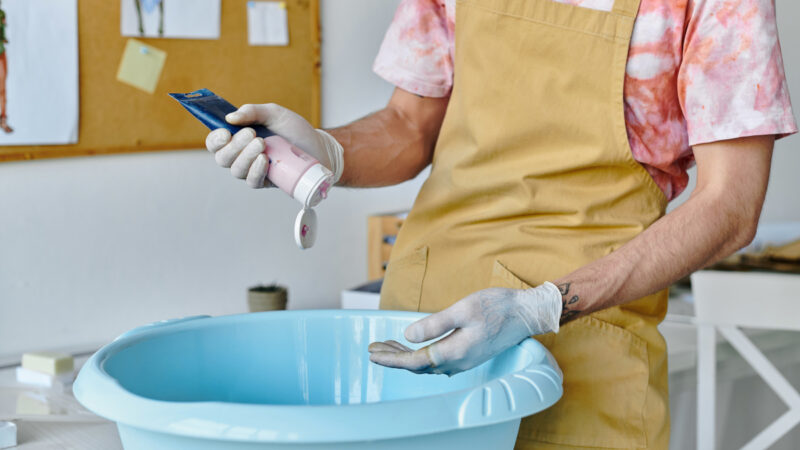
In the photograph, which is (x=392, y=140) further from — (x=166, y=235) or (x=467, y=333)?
(x=166, y=235)

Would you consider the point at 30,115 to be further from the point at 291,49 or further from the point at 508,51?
the point at 508,51

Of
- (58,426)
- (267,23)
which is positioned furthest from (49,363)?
(267,23)

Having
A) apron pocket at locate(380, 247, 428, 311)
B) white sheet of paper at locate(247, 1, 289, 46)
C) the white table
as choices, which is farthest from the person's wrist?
white sheet of paper at locate(247, 1, 289, 46)

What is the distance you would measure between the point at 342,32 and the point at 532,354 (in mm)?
2259

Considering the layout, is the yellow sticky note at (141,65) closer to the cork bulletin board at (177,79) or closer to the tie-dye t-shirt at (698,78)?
the cork bulletin board at (177,79)

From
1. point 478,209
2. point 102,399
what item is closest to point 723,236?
point 478,209

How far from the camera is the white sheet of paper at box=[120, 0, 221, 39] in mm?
2240

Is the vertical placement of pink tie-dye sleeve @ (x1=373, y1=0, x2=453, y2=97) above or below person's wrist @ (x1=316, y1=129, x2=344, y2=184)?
above

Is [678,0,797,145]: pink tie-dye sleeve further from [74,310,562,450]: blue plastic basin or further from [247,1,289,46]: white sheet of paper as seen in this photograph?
[247,1,289,46]: white sheet of paper

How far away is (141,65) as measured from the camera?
7.47 feet

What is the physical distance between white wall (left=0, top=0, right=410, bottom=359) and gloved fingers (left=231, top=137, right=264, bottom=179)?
1517 mm

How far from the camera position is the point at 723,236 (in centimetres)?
84

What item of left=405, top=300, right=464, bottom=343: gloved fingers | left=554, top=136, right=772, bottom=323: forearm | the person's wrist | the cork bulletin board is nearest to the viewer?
left=405, top=300, right=464, bottom=343: gloved fingers

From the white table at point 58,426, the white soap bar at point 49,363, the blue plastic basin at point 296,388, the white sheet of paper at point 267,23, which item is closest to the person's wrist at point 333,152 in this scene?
the blue plastic basin at point 296,388
